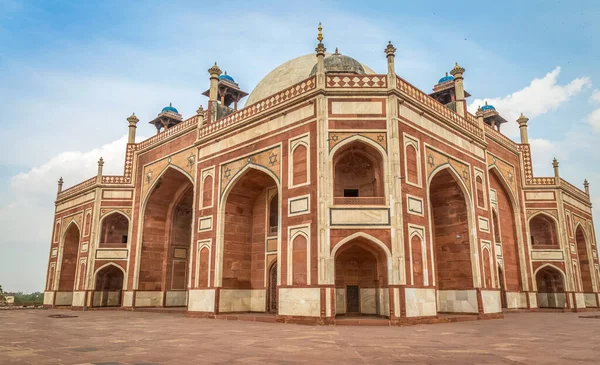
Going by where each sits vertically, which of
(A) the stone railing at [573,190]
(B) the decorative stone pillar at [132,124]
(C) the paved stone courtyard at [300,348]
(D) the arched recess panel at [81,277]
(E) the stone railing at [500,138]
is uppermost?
(B) the decorative stone pillar at [132,124]

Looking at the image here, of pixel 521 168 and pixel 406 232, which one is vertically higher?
pixel 521 168

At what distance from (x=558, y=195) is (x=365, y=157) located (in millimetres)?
14350

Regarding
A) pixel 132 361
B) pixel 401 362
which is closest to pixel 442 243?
pixel 401 362

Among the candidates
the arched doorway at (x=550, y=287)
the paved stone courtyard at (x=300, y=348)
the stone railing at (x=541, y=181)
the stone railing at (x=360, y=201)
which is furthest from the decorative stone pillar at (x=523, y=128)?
the paved stone courtyard at (x=300, y=348)

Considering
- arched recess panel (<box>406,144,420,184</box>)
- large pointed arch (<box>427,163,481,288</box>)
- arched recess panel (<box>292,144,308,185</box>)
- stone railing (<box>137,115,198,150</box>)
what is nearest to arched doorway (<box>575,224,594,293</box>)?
large pointed arch (<box>427,163,481,288</box>)

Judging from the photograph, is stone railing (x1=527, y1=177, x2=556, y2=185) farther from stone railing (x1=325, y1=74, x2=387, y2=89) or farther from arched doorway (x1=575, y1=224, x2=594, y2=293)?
stone railing (x1=325, y1=74, x2=387, y2=89)

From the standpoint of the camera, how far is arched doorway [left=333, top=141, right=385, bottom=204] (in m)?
14.6

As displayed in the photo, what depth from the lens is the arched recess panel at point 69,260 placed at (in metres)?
27.6

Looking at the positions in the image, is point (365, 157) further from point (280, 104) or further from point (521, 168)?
point (521, 168)

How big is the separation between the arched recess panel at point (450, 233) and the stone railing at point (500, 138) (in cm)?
634

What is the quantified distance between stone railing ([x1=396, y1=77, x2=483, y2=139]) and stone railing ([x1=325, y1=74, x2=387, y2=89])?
636 millimetres

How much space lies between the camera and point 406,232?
13602 mm

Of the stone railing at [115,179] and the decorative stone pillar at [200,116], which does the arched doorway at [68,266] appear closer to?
the stone railing at [115,179]

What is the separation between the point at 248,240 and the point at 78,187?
48.7 feet
